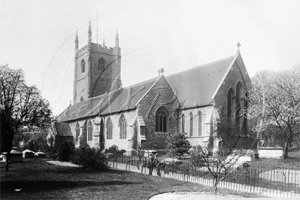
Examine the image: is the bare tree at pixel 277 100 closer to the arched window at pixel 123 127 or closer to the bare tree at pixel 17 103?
the arched window at pixel 123 127

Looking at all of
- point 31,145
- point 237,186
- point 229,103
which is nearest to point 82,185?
point 237,186

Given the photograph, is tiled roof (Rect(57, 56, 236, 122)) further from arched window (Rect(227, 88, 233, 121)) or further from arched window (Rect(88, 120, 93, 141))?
arched window (Rect(227, 88, 233, 121))

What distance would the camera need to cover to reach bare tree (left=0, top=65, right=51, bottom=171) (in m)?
11.9

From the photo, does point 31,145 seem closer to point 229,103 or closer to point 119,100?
point 119,100

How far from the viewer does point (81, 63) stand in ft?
103

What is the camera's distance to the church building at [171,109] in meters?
21.3

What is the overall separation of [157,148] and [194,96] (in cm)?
479

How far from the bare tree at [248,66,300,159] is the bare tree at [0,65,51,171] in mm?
14534

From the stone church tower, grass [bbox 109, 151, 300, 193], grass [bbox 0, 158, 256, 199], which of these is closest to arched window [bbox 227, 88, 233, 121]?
grass [bbox 109, 151, 300, 193]

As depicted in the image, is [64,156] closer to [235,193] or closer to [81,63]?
[235,193]

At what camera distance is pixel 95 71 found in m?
32.6

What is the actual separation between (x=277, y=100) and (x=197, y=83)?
19.3ft

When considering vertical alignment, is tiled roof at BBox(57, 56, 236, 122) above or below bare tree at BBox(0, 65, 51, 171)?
above

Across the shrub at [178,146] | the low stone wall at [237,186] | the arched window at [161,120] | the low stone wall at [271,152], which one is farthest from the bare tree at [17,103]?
the low stone wall at [271,152]
